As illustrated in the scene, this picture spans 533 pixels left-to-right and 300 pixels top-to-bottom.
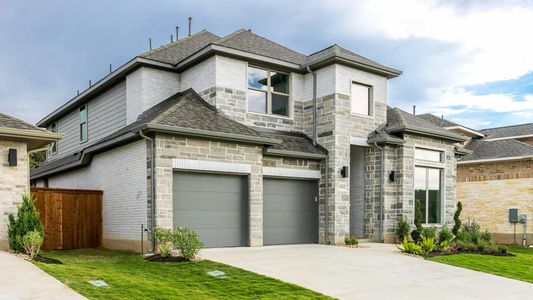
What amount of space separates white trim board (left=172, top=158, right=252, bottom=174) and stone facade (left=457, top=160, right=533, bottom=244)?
14.6 meters

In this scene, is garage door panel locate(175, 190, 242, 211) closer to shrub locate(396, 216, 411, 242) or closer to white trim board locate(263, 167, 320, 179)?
white trim board locate(263, 167, 320, 179)

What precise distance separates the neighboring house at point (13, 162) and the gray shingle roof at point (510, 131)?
26.1 metres

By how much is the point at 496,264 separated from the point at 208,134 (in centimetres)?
883

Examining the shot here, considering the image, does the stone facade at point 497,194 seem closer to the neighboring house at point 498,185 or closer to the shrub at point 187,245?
the neighboring house at point 498,185

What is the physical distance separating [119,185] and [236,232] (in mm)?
3972

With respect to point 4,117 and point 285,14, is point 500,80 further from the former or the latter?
point 4,117

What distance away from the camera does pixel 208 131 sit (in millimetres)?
13242

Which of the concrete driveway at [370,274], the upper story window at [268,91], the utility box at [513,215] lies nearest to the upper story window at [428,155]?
the upper story window at [268,91]

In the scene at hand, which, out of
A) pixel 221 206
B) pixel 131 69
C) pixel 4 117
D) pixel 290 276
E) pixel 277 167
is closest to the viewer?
pixel 290 276

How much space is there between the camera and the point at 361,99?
1747 centimetres

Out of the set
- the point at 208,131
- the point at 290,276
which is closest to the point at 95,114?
the point at 208,131

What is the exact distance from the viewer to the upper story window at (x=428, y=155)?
714 inches

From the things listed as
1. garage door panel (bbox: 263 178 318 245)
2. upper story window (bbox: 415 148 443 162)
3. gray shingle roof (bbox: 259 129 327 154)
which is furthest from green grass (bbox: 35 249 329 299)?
upper story window (bbox: 415 148 443 162)

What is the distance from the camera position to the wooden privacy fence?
1456 cm
